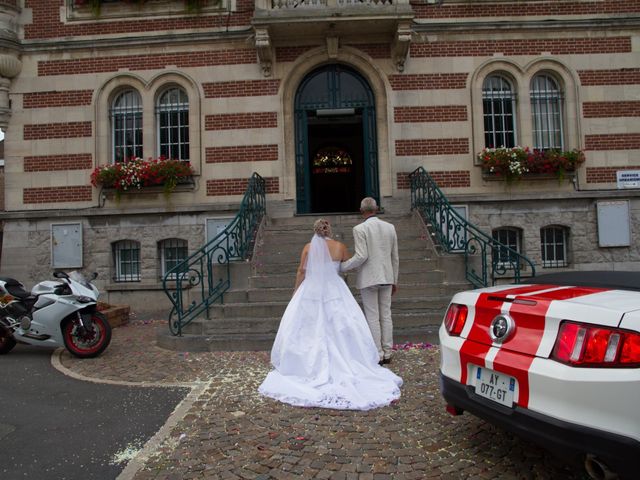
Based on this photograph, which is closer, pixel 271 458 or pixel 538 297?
pixel 538 297

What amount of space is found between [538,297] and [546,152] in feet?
29.1

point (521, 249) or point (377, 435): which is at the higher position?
point (521, 249)

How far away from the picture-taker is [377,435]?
3.84 metres

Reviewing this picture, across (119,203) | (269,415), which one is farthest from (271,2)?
(269,415)

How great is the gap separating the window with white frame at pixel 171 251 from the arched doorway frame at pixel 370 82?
9.07 ft

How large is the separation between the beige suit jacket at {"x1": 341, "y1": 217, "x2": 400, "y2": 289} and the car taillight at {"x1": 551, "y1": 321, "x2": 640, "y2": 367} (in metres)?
2.95

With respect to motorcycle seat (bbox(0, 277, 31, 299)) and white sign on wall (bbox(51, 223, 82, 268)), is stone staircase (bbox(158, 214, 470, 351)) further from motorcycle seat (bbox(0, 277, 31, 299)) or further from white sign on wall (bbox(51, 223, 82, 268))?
white sign on wall (bbox(51, 223, 82, 268))

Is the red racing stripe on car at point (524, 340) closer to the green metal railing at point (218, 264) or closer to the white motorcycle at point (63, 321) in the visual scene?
the green metal railing at point (218, 264)

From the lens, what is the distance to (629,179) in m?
10.9

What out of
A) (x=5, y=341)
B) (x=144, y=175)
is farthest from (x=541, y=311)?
(x=144, y=175)

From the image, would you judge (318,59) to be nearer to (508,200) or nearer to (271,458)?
(508,200)

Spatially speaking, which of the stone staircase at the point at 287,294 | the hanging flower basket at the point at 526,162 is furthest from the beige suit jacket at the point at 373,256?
the hanging flower basket at the point at 526,162

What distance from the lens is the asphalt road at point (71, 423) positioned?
11.3 ft

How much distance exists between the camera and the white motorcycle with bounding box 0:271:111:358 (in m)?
6.46
